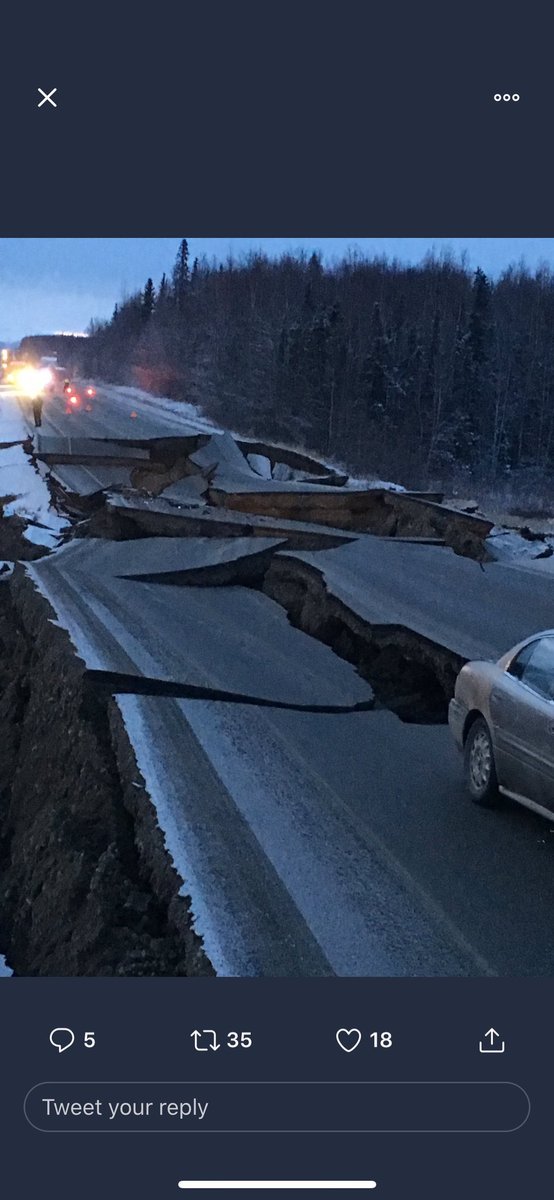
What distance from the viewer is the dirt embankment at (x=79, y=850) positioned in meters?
5.08

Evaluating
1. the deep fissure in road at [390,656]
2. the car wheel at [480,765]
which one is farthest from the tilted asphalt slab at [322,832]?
the deep fissure in road at [390,656]

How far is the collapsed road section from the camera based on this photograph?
4.92 meters

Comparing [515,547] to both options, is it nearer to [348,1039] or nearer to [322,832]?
[322,832]

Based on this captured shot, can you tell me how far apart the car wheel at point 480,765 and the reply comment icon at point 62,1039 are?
12.5 ft

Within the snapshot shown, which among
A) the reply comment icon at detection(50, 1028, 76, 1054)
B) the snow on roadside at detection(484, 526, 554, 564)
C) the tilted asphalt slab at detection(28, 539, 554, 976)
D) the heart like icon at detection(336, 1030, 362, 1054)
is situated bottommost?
the snow on roadside at detection(484, 526, 554, 564)

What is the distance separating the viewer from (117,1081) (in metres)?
2.65

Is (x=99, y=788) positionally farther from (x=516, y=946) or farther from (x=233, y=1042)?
(x=233, y=1042)

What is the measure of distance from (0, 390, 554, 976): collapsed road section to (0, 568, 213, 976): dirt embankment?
17mm

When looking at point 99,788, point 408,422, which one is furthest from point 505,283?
point 99,788

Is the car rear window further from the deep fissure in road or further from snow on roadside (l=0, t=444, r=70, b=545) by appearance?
snow on roadside (l=0, t=444, r=70, b=545)

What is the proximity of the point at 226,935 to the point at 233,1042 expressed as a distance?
208 centimetres

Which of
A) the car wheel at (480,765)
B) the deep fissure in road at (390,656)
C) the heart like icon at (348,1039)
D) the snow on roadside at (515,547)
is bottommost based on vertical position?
the snow on roadside at (515,547)

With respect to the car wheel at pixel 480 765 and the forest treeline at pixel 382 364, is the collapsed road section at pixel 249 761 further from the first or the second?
the forest treeline at pixel 382 364
